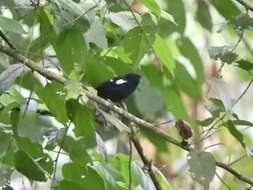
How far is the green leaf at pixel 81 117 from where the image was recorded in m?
0.98

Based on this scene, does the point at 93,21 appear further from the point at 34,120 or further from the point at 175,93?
the point at 175,93

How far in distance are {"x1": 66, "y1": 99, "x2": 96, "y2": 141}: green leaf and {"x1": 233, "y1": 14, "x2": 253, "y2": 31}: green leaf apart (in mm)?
261

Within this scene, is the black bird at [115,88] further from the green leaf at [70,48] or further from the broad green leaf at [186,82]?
the broad green leaf at [186,82]

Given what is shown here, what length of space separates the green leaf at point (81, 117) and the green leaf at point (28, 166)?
8 cm

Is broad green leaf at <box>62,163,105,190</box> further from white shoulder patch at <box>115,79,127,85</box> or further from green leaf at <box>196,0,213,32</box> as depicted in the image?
green leaf at <box>196,0,213,32</box>

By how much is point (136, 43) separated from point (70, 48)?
156mm

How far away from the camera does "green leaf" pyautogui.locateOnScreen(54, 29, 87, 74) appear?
1062 millimetres

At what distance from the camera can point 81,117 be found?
101 cm

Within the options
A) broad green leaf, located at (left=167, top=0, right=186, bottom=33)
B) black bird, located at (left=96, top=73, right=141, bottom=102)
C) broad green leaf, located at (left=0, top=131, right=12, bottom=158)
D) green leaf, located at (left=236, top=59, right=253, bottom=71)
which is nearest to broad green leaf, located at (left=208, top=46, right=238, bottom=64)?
green leaf, located at (left=236, top=59, right=253, bottom=71)

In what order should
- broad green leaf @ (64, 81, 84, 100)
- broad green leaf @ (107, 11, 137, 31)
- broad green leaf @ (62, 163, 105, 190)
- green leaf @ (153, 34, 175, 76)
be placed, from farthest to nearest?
1. green leaf @ (153, 34, 175, 76)
2. broad green leaf @ (107, 11, 137, 31)
3. broad green leaf @ (62, 163, 105, 190)
4. broad green leaf @ (64, 81, 84, 100)

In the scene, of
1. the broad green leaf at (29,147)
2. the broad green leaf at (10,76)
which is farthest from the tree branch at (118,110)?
the broad green leaf at (29,147)

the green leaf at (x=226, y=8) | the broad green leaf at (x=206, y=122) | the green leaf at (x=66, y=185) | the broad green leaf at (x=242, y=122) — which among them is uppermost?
the green leaf at (x=226, y=8)

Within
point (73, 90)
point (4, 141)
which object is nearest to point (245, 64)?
point (73, 90)

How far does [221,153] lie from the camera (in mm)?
2658
